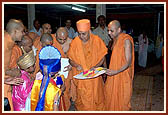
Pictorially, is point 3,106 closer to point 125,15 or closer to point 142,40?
point 142,40

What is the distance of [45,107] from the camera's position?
239 centimetres

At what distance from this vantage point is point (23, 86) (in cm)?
260

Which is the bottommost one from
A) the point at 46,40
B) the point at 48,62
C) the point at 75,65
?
the point at 75,65

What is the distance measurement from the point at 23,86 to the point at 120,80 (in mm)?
1583

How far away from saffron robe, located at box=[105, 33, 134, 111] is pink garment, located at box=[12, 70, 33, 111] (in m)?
1.43

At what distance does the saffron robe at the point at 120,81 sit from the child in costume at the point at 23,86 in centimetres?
139

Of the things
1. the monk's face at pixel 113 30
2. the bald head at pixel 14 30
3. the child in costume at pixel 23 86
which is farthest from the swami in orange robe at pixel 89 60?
the bald head at pixel 14 30

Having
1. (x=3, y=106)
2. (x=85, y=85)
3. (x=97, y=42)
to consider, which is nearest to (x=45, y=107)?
(x=3, y=106)

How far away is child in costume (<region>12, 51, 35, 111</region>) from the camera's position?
2.55 metres

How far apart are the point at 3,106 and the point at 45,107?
45cm

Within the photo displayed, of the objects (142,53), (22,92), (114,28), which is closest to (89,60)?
(114,28)

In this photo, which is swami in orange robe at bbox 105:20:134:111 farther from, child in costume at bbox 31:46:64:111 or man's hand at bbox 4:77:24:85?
man's hand at bbox 4:77:24:85

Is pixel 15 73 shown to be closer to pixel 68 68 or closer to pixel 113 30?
pixel 68 68

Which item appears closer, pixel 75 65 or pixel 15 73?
pixel 15 73
